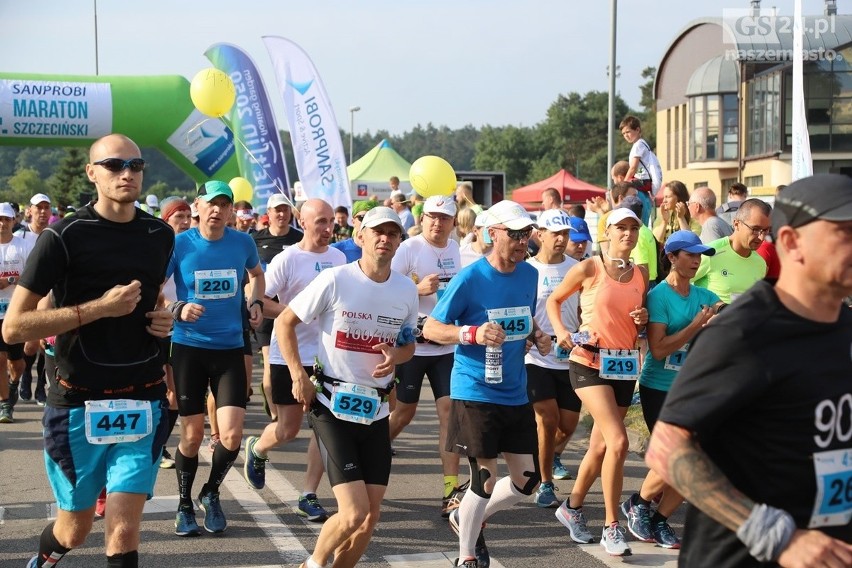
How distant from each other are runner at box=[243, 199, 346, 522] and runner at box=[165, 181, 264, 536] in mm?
412

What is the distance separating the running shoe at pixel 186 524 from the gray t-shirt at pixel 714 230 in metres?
4.98

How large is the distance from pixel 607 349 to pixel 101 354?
3.13 metres

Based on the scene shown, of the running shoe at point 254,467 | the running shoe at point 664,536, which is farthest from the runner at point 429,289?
the running shoe at point 664,536

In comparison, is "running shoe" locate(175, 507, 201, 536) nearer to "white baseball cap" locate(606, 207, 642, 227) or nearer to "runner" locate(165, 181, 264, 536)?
"runner" locate(165, 181, 264, 536)

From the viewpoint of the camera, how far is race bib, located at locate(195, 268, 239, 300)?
709 centimetres

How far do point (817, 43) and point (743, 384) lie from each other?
39.1 meters

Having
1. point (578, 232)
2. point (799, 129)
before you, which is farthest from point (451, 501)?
point (799, 129)

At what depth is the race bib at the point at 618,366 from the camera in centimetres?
652

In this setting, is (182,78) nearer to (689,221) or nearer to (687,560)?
(689,221)

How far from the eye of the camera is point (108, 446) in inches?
187

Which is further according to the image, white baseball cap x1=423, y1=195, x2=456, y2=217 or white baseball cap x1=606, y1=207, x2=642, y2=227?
white baseball cap x1=423, y1=195, x2=456, y2=217

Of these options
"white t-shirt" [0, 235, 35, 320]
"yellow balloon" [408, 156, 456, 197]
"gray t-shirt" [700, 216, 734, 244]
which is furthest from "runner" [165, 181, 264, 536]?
"yellow balloon" [408, 156, 456, 197]

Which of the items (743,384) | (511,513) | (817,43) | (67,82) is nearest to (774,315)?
(743,384)

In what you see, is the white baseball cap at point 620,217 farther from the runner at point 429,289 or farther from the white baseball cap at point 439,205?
the white baseball cap at point 439,205
